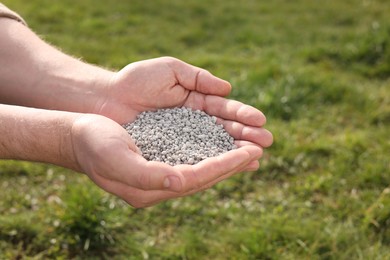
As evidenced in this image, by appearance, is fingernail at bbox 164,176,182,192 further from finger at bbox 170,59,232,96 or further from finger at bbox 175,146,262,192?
finger at bbox 170,59,232,96

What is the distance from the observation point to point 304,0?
6516mm

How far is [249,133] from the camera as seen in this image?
2867mm

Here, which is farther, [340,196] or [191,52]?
[191,52]

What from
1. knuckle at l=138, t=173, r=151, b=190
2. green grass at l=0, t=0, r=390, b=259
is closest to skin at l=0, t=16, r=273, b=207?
knuckle at l=138, t=173, r=151, b=190

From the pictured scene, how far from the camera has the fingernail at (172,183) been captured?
7.48 feet

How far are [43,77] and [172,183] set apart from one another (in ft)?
4.23

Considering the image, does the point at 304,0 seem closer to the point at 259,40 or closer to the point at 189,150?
the point at 259,40

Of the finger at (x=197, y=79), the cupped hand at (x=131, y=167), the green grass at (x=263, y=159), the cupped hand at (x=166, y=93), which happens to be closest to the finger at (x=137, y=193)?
the cupped hand at (x=131, y=167)

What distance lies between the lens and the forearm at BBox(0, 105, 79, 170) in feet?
8.50

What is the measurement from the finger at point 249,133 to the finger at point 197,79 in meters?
0.17

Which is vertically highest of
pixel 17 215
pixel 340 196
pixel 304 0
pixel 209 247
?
pixel 304 0

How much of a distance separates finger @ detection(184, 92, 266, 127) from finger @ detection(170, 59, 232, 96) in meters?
0.05

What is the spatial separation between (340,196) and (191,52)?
2.35 m

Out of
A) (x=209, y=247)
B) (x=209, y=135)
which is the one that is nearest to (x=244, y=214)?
(x=209, y=247)
